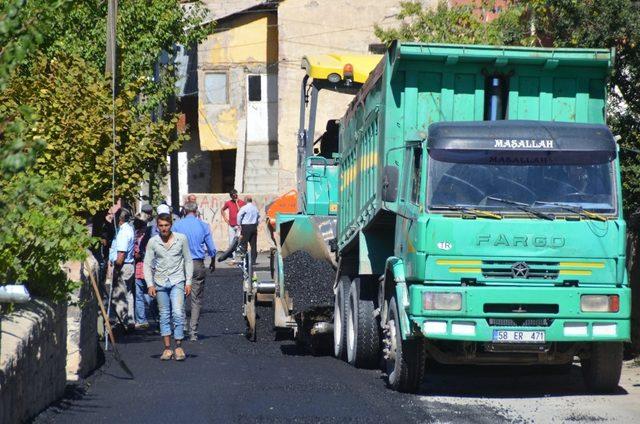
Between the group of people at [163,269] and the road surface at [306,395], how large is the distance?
0.67m

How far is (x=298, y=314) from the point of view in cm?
1619

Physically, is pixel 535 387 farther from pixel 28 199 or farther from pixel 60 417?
pixel 28 199

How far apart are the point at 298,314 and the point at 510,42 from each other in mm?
8204

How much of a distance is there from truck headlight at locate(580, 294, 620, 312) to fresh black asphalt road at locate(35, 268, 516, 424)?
4.51 feet

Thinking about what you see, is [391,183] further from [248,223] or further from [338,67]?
[248,223]

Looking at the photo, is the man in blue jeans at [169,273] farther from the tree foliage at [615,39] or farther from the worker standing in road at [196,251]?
the tree foliage at [615,39]

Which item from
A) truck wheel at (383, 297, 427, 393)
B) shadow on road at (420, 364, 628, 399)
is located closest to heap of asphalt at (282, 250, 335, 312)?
shadow on road at (420, 364, 628, 399)

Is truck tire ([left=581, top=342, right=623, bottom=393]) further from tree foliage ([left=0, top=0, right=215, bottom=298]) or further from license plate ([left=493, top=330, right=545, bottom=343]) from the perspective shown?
tree foliage ([left=0, top=0, right=215, bottom=298])

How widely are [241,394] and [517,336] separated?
258cm

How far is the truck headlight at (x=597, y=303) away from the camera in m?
11.9

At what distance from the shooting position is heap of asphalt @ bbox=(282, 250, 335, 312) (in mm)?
16141

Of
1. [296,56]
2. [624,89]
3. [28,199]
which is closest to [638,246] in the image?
[624,89]

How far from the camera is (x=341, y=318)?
15.4m

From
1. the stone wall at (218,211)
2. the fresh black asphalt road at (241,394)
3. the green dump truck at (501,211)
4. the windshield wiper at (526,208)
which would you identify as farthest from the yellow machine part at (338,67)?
the stone wall at (218,211)
